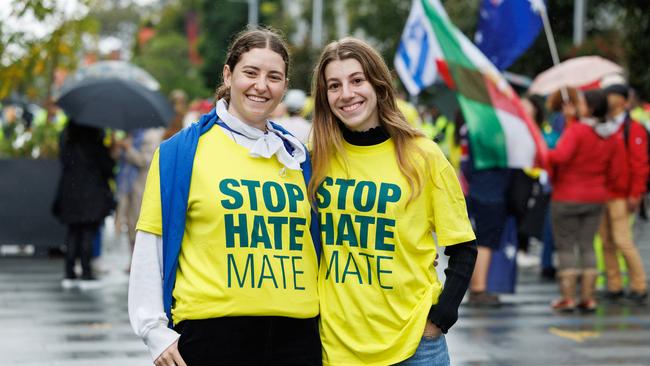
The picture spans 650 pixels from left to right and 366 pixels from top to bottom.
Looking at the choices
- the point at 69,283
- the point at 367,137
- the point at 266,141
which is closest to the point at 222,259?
the point at 266,141

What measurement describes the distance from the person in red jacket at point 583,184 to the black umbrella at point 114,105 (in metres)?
3.80

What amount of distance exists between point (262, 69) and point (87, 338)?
16.8ft

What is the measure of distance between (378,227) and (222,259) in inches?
21.5

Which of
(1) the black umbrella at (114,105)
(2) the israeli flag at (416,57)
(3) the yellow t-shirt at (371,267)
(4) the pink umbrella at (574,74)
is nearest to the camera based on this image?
(3) the yellow t-shirt at (371,267)

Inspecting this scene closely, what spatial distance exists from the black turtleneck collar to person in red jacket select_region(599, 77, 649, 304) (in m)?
6.52

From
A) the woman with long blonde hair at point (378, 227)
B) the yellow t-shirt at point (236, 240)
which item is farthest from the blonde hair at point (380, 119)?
the yellow t-shirt at point (236, 240)

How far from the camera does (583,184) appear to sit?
9.58 meters

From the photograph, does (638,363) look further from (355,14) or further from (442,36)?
(355,14)

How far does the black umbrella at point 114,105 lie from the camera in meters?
10.5

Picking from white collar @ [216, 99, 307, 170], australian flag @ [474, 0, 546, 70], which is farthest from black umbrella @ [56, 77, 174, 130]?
white collar @ [216, 99, 307, 170]

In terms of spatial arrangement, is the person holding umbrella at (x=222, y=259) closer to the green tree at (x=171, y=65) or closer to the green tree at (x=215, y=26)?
the green tree at (x=171, y=65)

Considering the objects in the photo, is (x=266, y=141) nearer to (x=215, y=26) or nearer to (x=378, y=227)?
(x=378, y=227)

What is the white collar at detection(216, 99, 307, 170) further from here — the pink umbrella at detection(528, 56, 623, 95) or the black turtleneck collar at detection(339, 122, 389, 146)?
the pink umbrella at detection(528, 56, 623, 95)

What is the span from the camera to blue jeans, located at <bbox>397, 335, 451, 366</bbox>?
12.2ft
